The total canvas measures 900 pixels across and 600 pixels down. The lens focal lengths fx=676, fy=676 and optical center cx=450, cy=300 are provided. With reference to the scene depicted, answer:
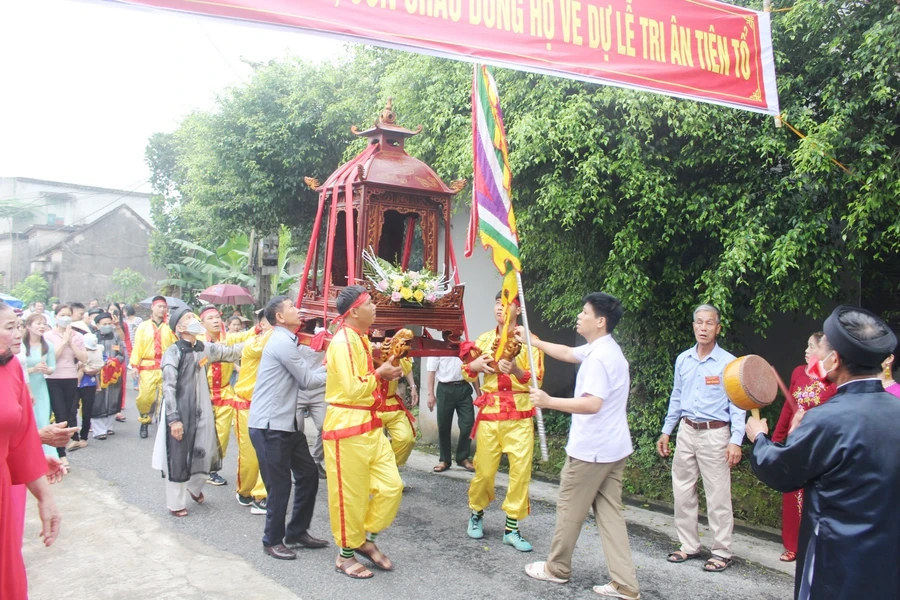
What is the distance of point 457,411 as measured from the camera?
A: 802 centimetres

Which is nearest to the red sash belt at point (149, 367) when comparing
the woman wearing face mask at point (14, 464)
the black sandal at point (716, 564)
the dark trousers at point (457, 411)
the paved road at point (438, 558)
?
the paved road at point (438, 558)

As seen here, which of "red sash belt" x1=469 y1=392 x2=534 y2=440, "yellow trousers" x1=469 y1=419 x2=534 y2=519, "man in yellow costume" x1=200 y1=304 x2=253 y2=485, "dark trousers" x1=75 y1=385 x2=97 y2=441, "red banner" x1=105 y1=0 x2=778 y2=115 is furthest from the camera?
"dark trousers" x1=75 y1=385 x2=97 y2=441

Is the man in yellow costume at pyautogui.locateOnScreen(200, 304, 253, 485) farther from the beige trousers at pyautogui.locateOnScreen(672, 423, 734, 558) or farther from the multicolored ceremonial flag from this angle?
the beige trousers at pyautogui.locateOnScreen(672, 423, 734, 558)

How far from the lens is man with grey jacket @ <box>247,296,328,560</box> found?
4992 millimetres

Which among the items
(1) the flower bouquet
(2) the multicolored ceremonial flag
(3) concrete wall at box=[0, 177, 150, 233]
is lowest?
(1) the flower bouquet

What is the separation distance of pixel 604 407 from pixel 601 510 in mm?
681

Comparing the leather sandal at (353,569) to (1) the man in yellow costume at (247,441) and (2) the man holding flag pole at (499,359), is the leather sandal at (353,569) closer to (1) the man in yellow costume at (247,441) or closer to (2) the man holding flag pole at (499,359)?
(2) the man holding flag pole at (499,359)

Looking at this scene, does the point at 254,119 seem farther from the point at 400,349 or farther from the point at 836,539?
the point at 836,539

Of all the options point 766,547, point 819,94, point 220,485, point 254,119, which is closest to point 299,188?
point 254,119

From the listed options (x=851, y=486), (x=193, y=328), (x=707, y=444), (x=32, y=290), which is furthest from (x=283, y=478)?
(x=32, y=290)

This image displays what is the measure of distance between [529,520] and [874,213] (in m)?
3.90

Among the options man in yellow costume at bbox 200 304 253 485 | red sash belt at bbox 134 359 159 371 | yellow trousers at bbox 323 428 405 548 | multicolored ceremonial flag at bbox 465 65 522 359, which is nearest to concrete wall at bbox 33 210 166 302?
red sash belt at bbox 134 359 159 371

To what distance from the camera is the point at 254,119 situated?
11.1m

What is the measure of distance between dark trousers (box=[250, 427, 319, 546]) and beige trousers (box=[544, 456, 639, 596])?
1.92 meters
